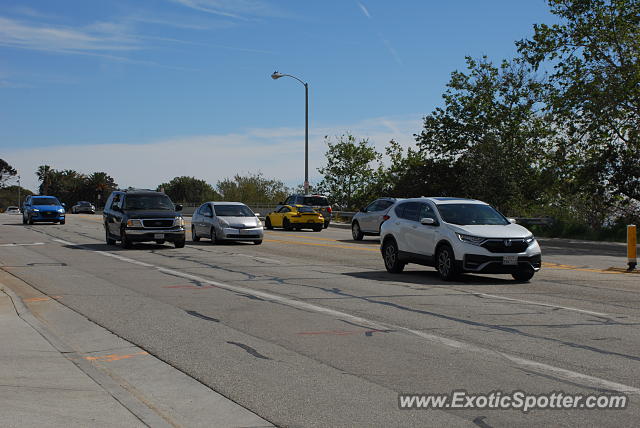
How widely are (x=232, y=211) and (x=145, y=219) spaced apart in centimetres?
440

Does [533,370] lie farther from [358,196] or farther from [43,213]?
[358,196]

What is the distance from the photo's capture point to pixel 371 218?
2992cm

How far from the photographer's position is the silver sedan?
2677 centimetres

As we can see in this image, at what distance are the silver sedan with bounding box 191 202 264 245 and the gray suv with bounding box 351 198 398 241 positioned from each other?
4662 millimetres

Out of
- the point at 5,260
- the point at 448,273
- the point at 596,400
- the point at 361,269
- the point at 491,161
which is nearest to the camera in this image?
the point at 596,400

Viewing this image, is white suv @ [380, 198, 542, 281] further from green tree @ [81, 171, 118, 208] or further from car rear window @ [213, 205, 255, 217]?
green tree @ [81, 171, 118, 208]

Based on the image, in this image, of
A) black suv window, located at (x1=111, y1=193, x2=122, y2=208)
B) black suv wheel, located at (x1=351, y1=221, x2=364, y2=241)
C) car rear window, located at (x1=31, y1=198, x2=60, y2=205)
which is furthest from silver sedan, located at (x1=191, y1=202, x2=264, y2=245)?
car rear window, located at (x1=31, y1=198, x2=60, y2=205)

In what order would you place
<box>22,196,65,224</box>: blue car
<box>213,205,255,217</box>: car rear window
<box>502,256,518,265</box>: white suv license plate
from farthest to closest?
<box>22,196,65,224</box>: blue car → <box>213,205,255,217</box>: car rear window → <box>502,256,518,265</box>: white suv license plate

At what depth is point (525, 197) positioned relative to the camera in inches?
1725

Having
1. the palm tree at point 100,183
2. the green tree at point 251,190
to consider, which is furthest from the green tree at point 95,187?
the green tree at point 251,190

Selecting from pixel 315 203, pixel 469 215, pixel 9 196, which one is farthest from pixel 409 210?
pixel 9 196

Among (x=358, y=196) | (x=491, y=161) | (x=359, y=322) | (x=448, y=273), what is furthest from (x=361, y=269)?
(x=358, y=196)

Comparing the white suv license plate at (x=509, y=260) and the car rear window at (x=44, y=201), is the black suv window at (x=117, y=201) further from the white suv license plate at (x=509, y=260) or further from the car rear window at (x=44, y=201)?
the car rear window at (x=44, y=201)

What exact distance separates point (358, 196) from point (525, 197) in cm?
2693
